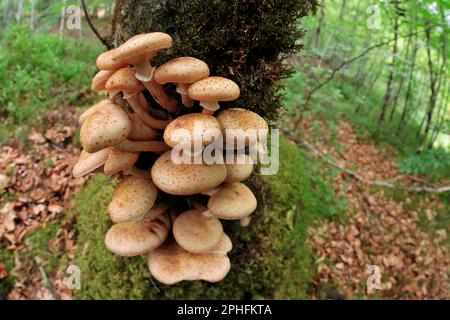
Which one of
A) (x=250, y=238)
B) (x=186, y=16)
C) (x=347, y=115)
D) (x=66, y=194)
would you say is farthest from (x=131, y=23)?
(x=347, y=115)

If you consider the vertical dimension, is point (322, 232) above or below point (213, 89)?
below

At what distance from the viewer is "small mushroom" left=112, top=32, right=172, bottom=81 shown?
1.53m

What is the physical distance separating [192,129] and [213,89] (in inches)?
9.8

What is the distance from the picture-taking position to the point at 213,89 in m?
1.62

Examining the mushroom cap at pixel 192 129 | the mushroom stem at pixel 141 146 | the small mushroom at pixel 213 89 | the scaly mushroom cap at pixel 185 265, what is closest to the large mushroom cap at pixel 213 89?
the small mushroom at pixel 213 89

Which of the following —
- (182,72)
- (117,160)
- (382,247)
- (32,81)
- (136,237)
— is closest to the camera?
(182,72)

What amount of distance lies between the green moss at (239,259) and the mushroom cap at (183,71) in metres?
1.53

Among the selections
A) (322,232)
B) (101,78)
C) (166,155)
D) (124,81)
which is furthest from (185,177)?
(322,232)

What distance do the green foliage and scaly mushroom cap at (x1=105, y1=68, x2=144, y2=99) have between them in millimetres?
4938

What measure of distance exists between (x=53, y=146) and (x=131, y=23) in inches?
161

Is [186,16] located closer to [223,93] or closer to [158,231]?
[223,93]

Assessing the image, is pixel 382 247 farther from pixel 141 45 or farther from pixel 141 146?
pixel 141 45

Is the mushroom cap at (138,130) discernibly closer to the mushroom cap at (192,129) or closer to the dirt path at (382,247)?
the mushroom cap at (192,129)

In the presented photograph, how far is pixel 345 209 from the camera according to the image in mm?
5820
